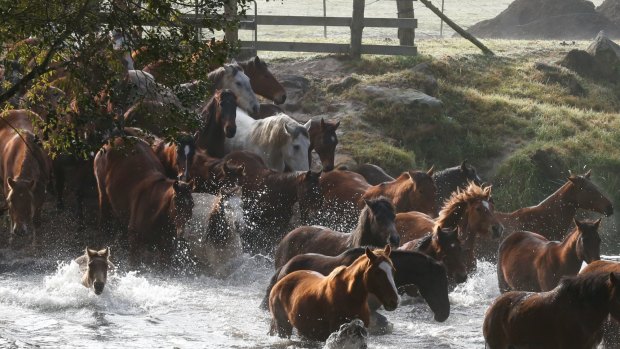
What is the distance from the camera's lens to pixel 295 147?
1711cm

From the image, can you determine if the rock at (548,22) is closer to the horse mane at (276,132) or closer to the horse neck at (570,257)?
the horse mane at (276,132)

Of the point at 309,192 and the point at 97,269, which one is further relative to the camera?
the point at 309,192

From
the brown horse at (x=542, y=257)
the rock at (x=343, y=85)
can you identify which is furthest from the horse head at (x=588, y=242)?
the rock at (x=343, y=85)

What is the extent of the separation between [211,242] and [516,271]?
348 centimetres

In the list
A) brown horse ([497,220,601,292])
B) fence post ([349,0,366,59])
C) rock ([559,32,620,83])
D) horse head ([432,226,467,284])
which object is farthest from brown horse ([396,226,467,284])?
rock ([559,32,620,83])

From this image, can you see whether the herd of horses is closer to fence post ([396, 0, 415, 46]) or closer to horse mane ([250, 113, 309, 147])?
horse mane ([250, 113, 309, 147])

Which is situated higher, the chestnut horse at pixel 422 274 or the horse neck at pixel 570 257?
the chestnut horse at pixel 422 274

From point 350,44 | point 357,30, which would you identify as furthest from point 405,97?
point 350,44

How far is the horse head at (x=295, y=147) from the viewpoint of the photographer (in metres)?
17.1

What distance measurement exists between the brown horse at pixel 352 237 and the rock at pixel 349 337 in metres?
2.55

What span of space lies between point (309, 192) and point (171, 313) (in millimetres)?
2792

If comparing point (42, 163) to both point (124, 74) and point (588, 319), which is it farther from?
point (588, 319)

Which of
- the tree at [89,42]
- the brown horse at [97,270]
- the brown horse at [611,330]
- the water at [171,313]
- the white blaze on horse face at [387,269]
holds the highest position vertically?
the tree at [89,42]

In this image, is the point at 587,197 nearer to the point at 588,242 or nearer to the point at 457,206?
the point at 457,206
